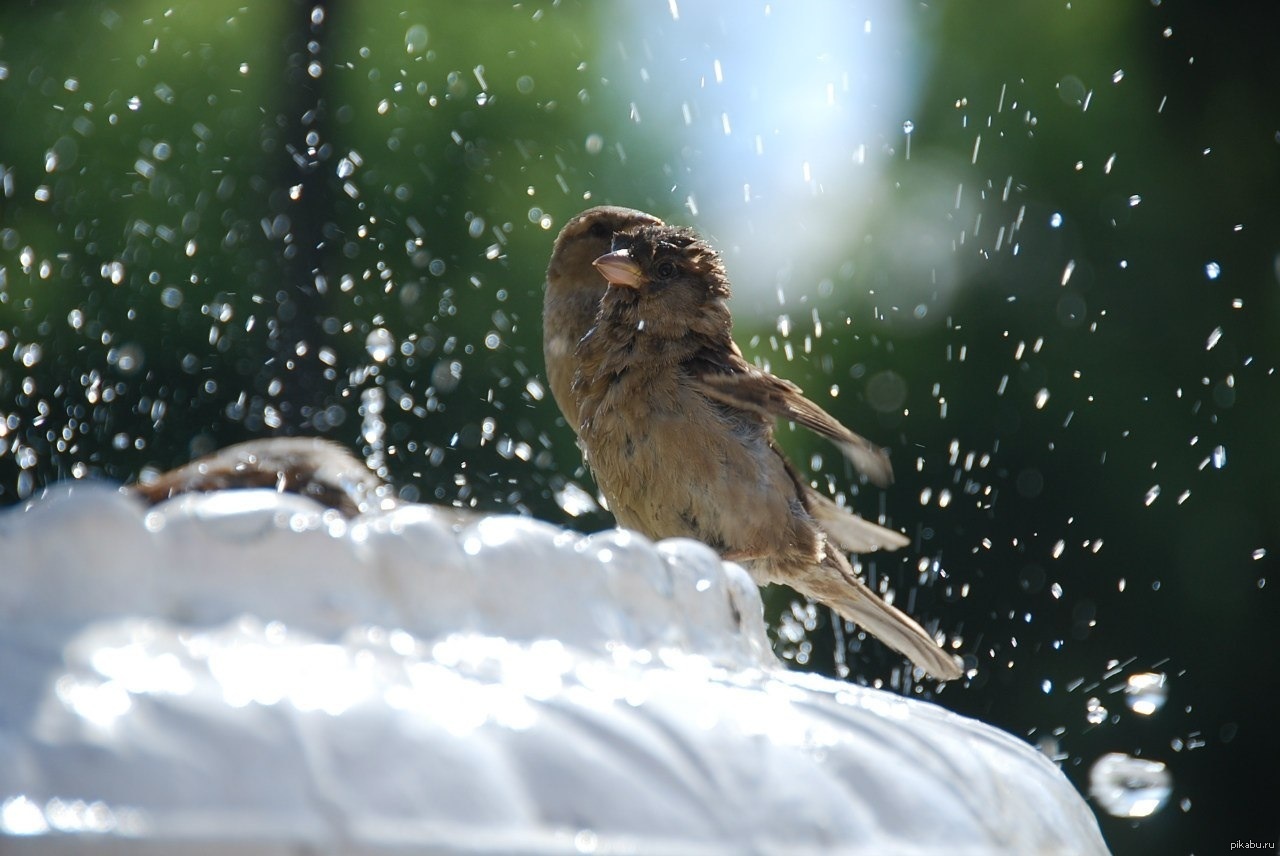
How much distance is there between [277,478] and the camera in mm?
1555

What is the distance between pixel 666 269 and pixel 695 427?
1.65 ft

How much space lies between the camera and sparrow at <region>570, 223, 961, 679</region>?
352 cm

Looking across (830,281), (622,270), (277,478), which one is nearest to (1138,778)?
(830,281)

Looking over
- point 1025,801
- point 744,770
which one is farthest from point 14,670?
point 1025,801

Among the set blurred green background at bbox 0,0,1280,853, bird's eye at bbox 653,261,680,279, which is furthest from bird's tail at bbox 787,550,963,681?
blurred green background at bbox 0,0,1280,853

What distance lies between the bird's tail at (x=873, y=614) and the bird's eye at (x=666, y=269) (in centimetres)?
93

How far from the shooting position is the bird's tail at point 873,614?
3.91 metres

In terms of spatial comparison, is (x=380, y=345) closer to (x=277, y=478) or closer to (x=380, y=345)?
(x=380, y=345)

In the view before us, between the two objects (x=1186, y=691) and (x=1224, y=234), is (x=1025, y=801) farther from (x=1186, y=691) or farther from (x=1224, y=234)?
(x=1224, y=234)

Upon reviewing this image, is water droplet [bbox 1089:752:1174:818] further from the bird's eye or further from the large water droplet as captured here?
the bird's eye

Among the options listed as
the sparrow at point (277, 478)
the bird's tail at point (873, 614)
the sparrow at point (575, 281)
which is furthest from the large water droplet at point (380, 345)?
the sparrow at point (277, 478)

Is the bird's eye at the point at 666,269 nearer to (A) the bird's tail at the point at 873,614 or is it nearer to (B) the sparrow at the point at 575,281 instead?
(B) the sparrow at the point at 575,281

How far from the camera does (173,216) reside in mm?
7914

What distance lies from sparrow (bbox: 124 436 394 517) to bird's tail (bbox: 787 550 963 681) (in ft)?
7.94
